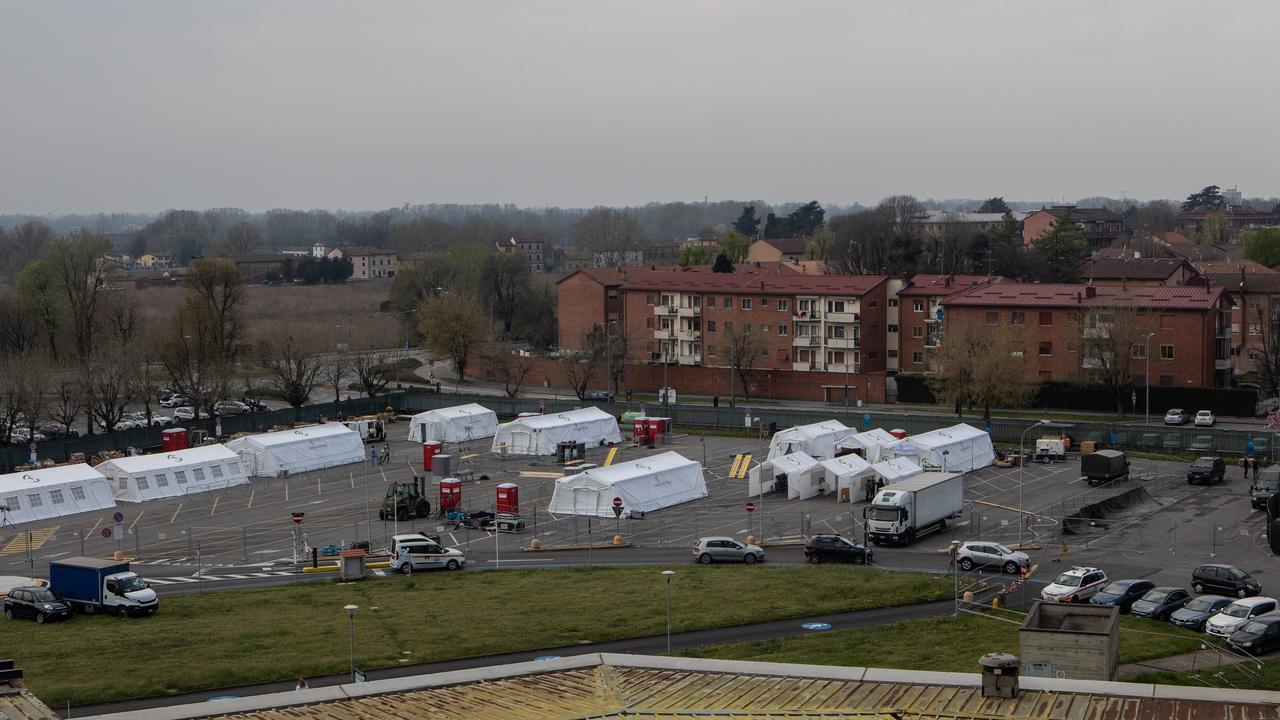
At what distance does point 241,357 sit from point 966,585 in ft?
205

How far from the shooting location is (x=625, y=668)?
21219 millimetres

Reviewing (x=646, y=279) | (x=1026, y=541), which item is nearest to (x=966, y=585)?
(x=1026, y=541)

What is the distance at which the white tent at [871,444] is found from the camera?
174 ft

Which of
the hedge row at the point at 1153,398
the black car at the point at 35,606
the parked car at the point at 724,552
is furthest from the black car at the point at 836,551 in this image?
the hedge row at the point at 1153,398

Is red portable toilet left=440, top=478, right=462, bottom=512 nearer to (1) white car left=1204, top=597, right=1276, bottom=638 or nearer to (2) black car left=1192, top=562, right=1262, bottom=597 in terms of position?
(2) black car left=1192, top=562, right=1262, bottom=597

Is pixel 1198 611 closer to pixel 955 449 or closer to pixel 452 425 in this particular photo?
pixel 955 449

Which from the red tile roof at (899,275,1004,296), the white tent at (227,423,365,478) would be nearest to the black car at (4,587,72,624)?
the white tent at (227,423,365,478)

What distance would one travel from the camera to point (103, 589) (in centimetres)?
3381

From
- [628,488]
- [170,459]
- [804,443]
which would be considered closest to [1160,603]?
[628,488]

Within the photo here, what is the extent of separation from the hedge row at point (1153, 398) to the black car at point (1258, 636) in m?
40.4

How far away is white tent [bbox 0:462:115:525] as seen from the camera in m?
47.2

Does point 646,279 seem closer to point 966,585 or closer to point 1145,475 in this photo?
point 1145,475

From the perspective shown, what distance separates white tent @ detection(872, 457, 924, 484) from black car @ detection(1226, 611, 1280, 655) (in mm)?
19046

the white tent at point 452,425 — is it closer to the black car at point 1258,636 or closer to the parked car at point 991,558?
the parked car at point 991,558
